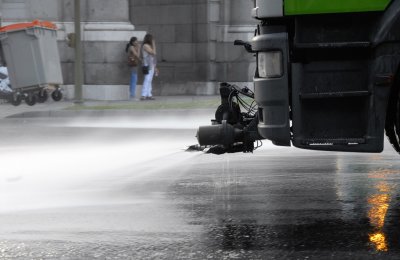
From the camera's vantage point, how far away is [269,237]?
262 inches

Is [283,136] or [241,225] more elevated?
[283,136]

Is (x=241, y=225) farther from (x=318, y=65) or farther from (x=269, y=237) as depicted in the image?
(x=318, y=65)

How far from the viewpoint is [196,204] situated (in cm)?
817

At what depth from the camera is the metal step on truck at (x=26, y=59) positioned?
25.1 meters

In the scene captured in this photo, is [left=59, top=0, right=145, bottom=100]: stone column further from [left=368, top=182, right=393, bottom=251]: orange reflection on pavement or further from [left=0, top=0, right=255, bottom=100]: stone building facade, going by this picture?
[left=368, top=182, right=393, bottom=251]: orange reflection on pavement

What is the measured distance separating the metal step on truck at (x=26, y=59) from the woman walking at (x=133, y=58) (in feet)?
9.18

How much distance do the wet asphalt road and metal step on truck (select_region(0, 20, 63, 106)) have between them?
1160 cm

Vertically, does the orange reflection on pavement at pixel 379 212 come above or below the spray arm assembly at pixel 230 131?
below

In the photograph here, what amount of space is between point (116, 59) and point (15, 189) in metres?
19.4

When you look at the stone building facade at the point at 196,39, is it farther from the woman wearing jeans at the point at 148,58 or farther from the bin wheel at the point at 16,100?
the bin wheel at the point at 16,100

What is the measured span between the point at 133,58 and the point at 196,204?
65.2ft

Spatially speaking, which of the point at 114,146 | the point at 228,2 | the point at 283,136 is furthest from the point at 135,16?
the point at 283,136

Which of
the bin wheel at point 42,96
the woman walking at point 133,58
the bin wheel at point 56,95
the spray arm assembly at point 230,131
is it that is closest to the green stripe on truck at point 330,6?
the spray arm assembly at point 230,131

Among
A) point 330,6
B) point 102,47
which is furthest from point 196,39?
point 330,6
